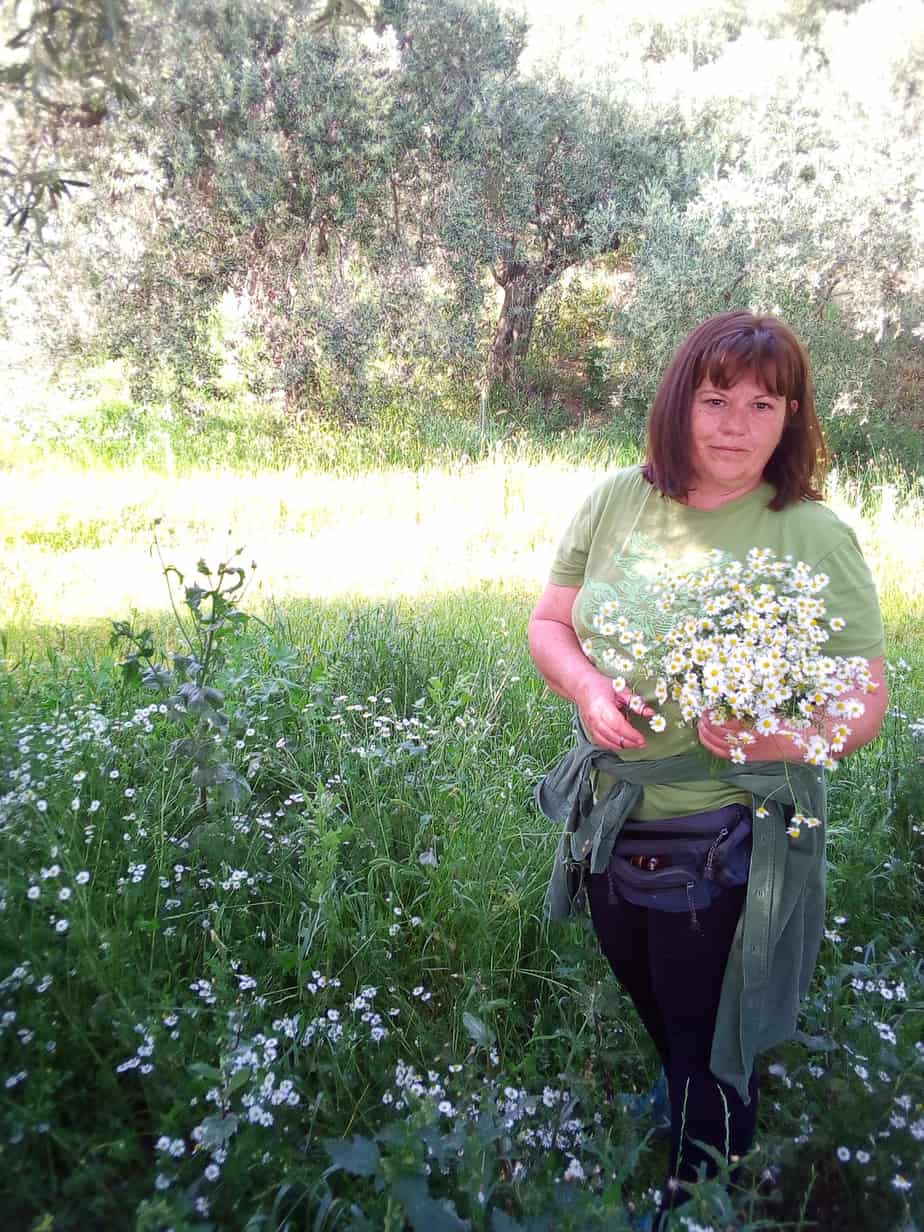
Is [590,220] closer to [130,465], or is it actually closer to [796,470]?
[130,465]

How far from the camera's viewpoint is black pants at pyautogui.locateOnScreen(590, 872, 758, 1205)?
176 centimetres

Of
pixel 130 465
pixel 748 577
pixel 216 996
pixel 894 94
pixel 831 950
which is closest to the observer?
pixel 748 577

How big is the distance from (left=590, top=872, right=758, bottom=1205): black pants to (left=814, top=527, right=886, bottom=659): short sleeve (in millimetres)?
532

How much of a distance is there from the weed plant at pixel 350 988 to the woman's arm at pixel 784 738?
28.2 inches

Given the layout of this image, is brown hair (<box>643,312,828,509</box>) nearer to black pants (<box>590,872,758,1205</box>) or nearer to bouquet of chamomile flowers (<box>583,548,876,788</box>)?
bouquet of chamomile flowers (<box>583,548,876,788</box>)

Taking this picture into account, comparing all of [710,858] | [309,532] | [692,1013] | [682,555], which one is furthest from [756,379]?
[309,532]

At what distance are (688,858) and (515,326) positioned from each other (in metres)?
12.9

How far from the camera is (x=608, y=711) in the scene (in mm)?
1731

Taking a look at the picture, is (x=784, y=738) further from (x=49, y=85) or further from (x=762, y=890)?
(x=49, y=85)

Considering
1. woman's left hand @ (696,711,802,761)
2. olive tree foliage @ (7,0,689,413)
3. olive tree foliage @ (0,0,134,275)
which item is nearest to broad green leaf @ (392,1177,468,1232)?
woman's left hand @ (696,711,802,761)

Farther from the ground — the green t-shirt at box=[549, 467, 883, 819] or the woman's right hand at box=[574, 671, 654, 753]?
the green t-shirt at box=[549, 467, 883, 819]

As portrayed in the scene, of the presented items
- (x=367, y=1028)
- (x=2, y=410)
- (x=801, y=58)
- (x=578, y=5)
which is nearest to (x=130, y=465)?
(x=2, y=410)

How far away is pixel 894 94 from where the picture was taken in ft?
41.4

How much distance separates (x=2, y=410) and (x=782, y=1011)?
551cm
